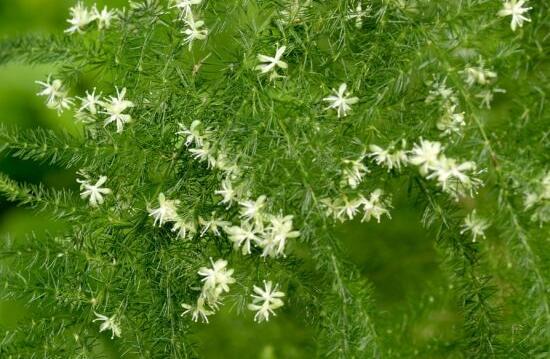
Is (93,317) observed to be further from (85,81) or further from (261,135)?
(85,81)

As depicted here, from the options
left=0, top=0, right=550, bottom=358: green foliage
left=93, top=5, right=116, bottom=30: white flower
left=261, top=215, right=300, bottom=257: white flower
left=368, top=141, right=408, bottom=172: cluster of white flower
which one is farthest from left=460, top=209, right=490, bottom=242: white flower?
left=93, top=5, right=116, bottom=30: white flower

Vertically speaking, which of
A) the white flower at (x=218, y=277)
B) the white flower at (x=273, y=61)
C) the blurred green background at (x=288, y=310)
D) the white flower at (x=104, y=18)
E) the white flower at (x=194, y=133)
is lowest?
the blurred green background at (x=288, y=310)

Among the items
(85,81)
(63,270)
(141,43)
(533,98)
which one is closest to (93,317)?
(63,270)

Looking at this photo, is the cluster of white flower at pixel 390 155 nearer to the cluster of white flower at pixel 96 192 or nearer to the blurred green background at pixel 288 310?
the cluster of white flower at pixel 96 192

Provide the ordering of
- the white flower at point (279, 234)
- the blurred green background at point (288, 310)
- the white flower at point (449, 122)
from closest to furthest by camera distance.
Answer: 1. the white flower at point (279, 234)
2. the white flower at point (449, 122)
3. the blurred green background at point (288, 310)

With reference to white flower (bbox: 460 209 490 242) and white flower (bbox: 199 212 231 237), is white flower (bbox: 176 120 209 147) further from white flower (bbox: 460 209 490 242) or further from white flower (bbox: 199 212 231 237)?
white flower (bbox: 460 209 490 242)

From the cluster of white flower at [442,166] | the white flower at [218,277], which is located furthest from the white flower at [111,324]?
the cluster of white flower at [442,166]
